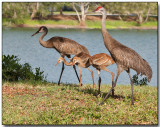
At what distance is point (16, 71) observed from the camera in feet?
34.6

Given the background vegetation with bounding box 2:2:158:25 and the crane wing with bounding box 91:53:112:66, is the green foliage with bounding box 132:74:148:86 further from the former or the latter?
the background vegetation with bounding box 2:2:158:25

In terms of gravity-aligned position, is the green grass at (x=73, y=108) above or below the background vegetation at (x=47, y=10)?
above

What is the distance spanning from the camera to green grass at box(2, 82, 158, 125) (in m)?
6.21

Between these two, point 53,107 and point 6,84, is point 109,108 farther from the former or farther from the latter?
point 6,84

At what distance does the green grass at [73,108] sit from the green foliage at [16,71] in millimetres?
Answer: 1832

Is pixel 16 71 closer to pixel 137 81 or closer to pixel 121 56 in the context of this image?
pixel 137 81

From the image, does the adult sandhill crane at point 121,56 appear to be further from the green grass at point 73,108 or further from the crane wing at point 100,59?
the crane wing at point 100,59

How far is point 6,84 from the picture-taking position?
9.62 m

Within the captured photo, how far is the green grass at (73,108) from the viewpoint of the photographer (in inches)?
245

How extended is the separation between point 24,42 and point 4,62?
7985mm

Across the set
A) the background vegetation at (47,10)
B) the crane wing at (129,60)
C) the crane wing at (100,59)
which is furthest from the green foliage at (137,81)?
the background vegetation at (47,10)

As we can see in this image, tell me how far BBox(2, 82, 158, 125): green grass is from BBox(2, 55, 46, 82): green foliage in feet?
6.01

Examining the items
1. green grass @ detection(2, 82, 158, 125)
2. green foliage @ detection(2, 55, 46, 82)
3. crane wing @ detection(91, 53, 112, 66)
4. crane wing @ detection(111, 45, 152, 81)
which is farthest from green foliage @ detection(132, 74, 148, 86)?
crane wing @ detection(111, 45, 152, 81)

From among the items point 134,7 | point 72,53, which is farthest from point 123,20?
point 72,53
